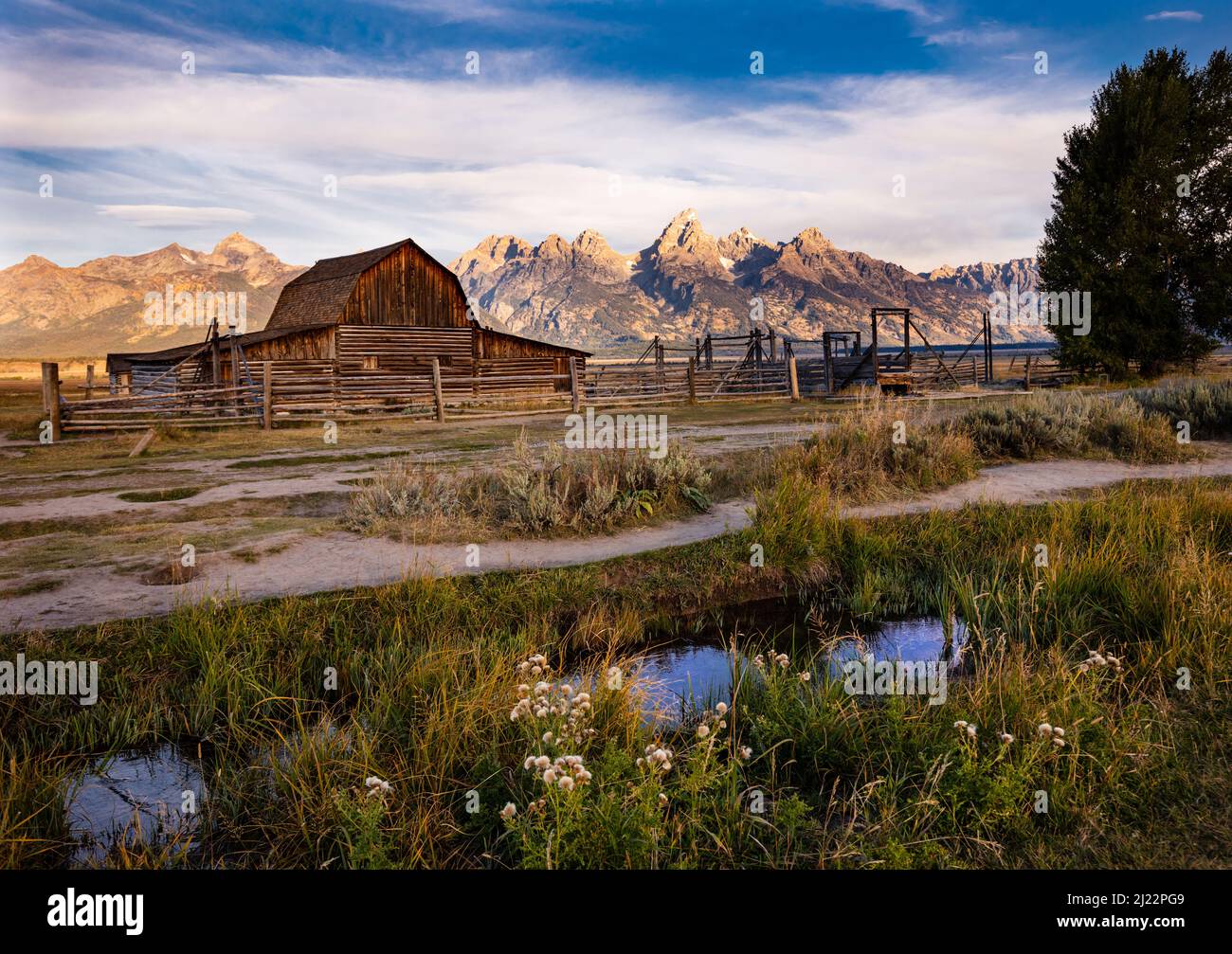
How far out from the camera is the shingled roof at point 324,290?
3097 centimetres

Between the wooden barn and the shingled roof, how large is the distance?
0.06m

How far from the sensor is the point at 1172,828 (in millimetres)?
3330

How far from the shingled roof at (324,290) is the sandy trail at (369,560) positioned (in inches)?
871

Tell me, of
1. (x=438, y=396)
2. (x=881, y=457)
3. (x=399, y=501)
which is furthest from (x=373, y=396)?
(x=881, y=457)

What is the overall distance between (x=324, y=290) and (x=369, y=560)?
2835 centimetres

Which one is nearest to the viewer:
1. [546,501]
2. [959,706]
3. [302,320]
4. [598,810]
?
[598,810]

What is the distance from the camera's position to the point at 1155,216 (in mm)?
26109

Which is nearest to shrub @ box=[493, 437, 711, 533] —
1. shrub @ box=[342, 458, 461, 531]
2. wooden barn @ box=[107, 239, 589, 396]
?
shrub @ box=[342, 458, 461, 531]

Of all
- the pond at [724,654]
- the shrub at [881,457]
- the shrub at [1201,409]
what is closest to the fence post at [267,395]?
the shrub at [881,457]

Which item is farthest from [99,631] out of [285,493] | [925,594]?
[925,594]

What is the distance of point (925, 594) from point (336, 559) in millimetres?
5544

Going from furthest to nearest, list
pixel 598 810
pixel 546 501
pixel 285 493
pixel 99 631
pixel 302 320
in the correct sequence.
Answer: pixel 302 320 < pixel 285 493 < pixel 546 501 < pixel 99 631 < pixel 598 810

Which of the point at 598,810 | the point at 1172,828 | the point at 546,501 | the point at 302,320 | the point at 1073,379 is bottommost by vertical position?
the point at 1172,828

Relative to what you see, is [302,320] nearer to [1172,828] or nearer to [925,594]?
[925,594]
